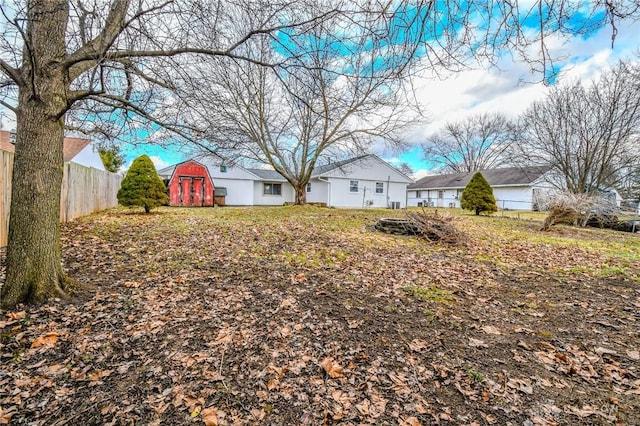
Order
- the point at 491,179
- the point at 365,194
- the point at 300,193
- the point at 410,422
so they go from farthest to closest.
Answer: the point at 491,179 → the point at 365,194 → the point at 300,193 → the point at 410,422

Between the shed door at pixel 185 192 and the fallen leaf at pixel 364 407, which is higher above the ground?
the shed door at pixel 185 192

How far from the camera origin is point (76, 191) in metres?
9.23

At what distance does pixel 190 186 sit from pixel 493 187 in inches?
1126

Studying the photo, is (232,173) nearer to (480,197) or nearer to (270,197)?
(270,197)

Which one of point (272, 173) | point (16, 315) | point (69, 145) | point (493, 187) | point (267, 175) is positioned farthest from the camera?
point (493, 187)

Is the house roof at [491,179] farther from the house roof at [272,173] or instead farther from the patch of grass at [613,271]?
the patch of grass at [613,271]

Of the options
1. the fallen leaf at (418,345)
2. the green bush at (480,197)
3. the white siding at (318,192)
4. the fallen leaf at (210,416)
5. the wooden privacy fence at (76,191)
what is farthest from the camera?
the white siding at (318,192)

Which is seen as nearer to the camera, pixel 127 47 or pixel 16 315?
pixel 16 315

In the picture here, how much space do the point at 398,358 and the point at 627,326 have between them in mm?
2964

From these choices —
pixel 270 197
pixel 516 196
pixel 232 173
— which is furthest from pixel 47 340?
pixel 516 196

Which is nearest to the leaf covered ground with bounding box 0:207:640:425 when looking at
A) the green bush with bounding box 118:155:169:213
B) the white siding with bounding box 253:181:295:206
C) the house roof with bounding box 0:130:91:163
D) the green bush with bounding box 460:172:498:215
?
the green bush with bounding box 118:155:169:213

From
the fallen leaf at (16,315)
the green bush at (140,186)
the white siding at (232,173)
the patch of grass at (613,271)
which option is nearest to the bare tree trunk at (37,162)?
the fallen leaf at (16,315)

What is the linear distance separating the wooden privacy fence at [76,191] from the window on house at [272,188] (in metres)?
13.5

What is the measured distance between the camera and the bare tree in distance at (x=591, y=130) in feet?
42.8
